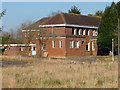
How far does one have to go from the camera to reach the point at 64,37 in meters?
53.4

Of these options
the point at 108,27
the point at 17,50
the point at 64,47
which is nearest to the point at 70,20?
the point at 64,47

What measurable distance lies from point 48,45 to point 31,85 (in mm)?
44111

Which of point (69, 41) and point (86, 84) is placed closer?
point (86, 84)

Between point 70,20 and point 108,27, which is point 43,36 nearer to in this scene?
point 70,20

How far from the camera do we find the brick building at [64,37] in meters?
53.0

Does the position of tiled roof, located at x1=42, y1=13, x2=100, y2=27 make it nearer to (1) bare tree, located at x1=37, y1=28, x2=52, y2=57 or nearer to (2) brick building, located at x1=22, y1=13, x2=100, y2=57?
(2) brick building, located at x1=22, y1=13, x2=100, y2=57

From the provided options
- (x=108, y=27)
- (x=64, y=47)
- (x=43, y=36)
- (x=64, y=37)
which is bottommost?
(x=64, y=47)

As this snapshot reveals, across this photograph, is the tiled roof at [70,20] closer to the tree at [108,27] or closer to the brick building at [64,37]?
the brick building at [64,37]

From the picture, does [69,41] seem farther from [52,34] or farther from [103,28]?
[103,28]

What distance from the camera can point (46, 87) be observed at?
11.1m

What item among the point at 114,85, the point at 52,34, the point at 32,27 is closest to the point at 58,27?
the point at 52,34

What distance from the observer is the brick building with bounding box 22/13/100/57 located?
53.0 metres

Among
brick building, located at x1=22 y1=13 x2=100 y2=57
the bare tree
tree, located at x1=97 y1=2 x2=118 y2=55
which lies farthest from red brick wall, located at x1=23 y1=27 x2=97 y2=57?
tree, located at x1=97 y1=2 x2=118 y2=55

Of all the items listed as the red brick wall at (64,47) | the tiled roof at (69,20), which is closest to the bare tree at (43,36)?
the red brick wall at (64,47)
